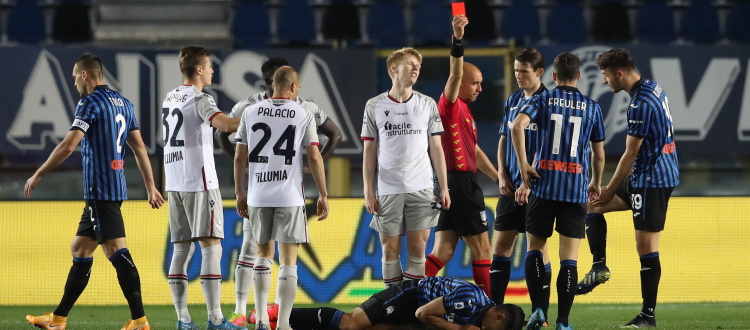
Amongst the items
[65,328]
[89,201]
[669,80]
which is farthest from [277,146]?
[669,80]

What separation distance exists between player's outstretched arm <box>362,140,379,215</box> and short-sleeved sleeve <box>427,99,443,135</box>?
40cm

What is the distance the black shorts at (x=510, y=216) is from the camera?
7.06 m

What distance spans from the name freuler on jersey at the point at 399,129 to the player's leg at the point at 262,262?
1018mm

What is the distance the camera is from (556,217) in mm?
6664

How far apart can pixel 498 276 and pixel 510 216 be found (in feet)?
1.40

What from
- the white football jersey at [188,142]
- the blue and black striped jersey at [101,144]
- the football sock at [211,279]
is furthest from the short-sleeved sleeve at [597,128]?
the blue and black striped jersey at [101,144]

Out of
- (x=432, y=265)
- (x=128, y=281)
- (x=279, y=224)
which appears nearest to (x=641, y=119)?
(x=432, y=265)

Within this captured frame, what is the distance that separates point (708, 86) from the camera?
12.4m

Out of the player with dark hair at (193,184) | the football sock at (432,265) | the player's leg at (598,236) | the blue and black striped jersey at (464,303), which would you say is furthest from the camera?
the player's leg at (598,236)

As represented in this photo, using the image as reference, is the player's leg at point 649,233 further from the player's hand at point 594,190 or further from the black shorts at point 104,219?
the black shorts at point 104,219

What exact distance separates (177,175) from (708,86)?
780 centimetres

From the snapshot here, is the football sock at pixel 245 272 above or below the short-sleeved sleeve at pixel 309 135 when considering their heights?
below

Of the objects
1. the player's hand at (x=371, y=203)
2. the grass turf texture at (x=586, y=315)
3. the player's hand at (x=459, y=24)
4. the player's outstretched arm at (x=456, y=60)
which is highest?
the player's hand at (x=459, y=24)

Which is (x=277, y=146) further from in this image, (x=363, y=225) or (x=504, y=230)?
(x=363, y=225)
